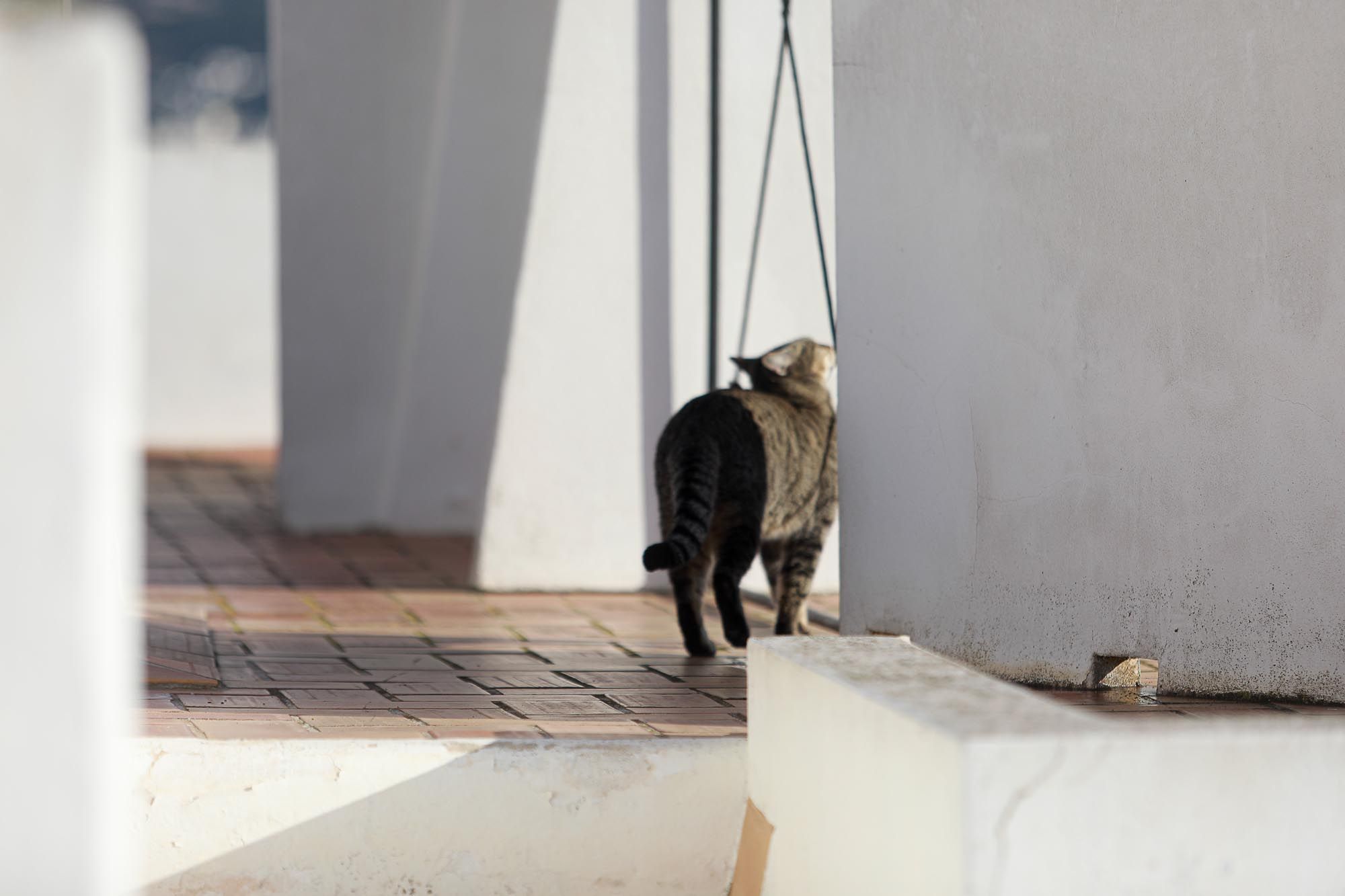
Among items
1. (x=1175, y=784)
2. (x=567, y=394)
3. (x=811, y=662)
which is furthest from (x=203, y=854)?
(x=567, y=394)

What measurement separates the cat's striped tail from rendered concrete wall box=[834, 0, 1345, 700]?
337 mm

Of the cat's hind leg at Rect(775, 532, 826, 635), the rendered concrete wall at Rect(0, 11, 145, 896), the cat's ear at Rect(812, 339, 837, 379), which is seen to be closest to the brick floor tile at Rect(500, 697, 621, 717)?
the cat's hind leg at Rect(775, 532, 826, 635)

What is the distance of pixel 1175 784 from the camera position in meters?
1.74

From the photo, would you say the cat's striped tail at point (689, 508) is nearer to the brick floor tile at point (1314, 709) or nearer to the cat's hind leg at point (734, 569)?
the cat's hind leg at point (734, 569)

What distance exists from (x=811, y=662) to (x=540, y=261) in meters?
2.90

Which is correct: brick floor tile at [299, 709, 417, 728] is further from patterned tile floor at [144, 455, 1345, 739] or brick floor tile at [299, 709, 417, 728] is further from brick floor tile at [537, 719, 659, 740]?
brick floor tile at [537, 719, 659, 740]

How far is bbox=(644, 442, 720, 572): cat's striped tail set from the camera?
324 cm

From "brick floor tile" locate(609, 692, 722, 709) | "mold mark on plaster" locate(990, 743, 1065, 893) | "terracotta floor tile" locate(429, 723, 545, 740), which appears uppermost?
"mold mark on plaster" locate(990, 743, 1065, 893)

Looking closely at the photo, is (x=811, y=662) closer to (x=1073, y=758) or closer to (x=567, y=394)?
(x=1073, y=758)

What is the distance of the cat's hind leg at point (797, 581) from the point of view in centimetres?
395

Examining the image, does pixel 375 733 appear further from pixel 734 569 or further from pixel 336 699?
pixel 734 569

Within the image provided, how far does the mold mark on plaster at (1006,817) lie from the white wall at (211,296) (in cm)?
965

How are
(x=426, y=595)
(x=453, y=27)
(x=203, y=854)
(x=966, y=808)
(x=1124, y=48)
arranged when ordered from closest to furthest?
1. (x=966, y=808)
2. (x=203, y=854)
3. (x=1124, y=48)
4. (x=426, y=595)
5. (x=453, y=27)

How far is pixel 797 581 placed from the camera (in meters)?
3.96
